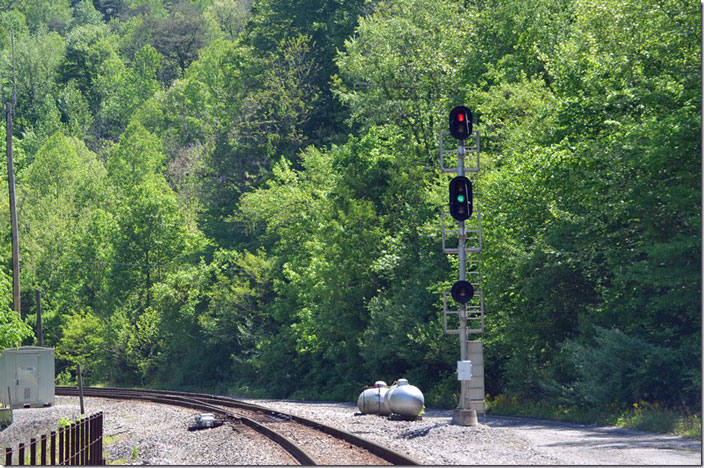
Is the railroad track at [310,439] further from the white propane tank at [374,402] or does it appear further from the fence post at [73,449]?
the fence post at [73,449]

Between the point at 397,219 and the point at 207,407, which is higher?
the point at 397,219

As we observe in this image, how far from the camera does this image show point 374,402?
97.8 feet

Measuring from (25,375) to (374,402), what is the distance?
19.4m

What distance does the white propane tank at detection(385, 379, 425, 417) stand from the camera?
27016 millimetres

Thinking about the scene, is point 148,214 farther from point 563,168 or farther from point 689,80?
point 689,80

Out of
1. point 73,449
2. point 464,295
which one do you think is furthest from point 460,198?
point 73,449

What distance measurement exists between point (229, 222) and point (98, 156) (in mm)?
55097

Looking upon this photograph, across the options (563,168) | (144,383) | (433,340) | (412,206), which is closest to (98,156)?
(144,383)

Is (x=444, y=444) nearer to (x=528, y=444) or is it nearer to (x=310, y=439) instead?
(x=528, y=444)

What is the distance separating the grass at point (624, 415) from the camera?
878 inches

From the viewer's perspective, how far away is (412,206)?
5006 centimetres

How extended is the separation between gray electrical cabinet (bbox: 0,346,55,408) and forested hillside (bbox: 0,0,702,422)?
1.04 metres

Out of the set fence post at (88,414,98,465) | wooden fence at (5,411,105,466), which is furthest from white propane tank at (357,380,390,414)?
fence post at (88,414,98,465)

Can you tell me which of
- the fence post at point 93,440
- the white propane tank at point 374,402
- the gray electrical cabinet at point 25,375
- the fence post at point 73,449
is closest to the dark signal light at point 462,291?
the white propane tank at point 374,402
